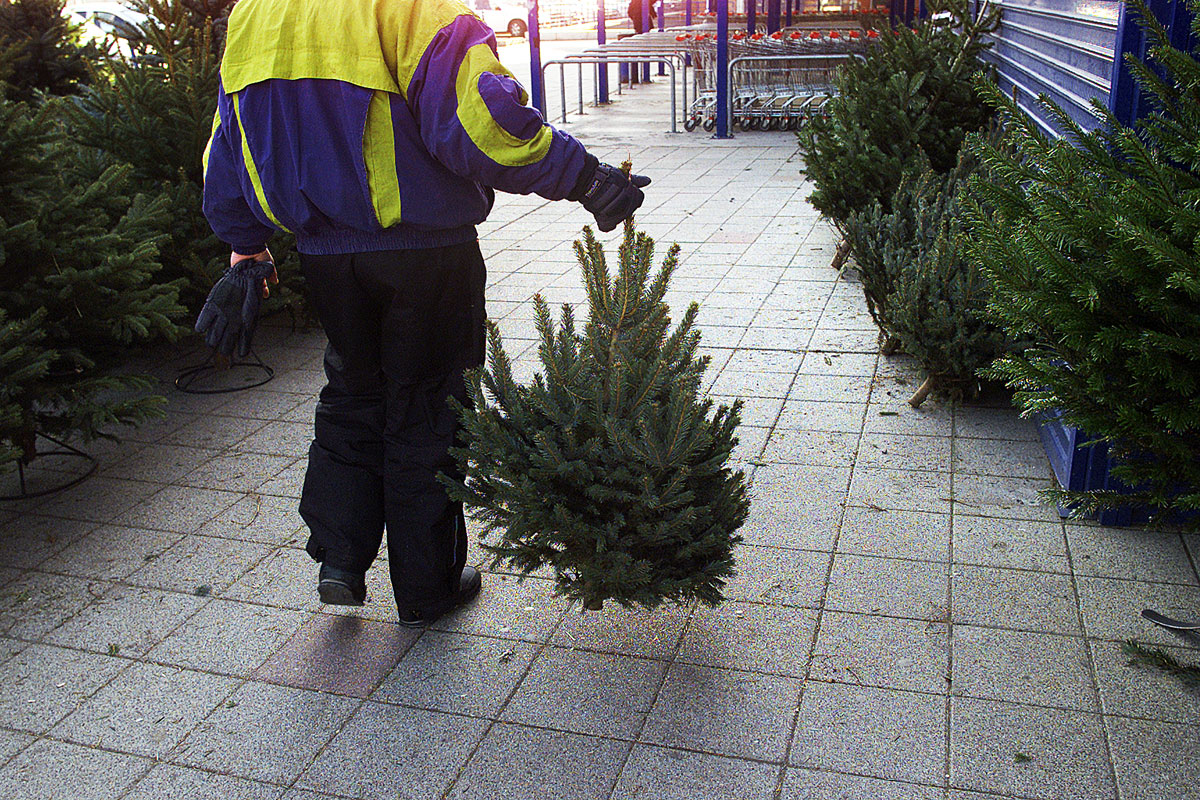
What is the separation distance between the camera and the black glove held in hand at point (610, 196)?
2875mm

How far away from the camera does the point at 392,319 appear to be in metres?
2.99

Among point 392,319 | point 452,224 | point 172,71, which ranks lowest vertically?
point 392,319

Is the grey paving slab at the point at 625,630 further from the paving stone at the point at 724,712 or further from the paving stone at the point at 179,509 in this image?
the paving stone at the point at 179,509

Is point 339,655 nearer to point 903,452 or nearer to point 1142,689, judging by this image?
point 1142,689

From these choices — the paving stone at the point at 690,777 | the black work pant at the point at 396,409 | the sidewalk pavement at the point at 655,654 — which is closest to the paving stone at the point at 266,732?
the sidewalk pavement at the point at 655,654

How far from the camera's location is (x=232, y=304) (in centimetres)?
323

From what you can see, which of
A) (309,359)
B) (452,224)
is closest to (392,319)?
(452,224)

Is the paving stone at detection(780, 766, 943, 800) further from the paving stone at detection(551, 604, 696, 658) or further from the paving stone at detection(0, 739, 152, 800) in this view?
the paving stone at detection(0, 739, 152, 800)

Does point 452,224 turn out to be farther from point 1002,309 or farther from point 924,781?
point 924,781

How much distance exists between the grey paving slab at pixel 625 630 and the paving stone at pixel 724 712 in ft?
0.45

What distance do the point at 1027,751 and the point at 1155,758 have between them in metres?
0.30

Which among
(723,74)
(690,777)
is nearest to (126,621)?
(690,777)

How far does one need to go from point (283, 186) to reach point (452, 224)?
0.47 meters

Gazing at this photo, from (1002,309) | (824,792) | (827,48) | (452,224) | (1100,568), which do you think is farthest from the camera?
(827,48)
